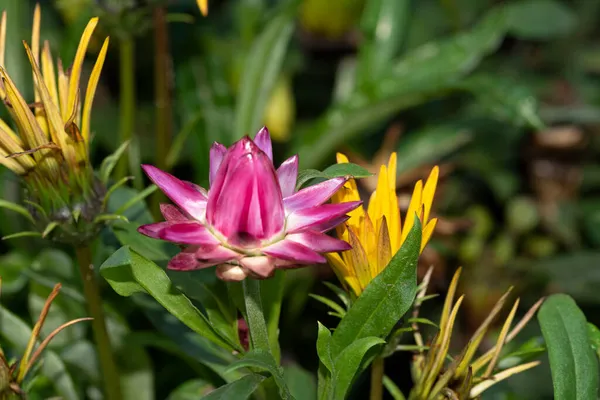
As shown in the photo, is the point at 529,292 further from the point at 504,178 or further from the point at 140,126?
the point at 140,126

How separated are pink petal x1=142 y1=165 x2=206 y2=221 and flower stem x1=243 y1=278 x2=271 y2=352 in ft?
0.22

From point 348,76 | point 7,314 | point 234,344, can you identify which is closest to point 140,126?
point 348,76

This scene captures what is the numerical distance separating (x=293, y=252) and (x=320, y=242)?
0.08ft

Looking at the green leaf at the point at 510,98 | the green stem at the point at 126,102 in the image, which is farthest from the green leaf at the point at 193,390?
the green leaf at the point at 510,98

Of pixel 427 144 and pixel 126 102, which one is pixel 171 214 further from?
pixel 427 144

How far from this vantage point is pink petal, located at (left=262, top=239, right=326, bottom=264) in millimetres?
552

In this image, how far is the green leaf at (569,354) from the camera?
0.71 meters

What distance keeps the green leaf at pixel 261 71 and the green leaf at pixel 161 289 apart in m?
0.60

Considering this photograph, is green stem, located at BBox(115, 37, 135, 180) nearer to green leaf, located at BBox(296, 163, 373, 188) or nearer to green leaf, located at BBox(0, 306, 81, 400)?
green leaf, located at BBox(0, 306, 81, 400)

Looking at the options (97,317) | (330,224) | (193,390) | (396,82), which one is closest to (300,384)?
(193,390)

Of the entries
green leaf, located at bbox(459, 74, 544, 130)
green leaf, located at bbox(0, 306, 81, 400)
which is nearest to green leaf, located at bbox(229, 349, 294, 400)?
green leaf, located at bbox(0, 306, 81, 400)

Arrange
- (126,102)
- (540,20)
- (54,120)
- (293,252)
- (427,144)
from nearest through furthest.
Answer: (293,252)
(54,120)
(126,102)
(427,144)
(540,20)

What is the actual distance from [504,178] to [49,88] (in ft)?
3.36

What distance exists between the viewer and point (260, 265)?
1.86ft
